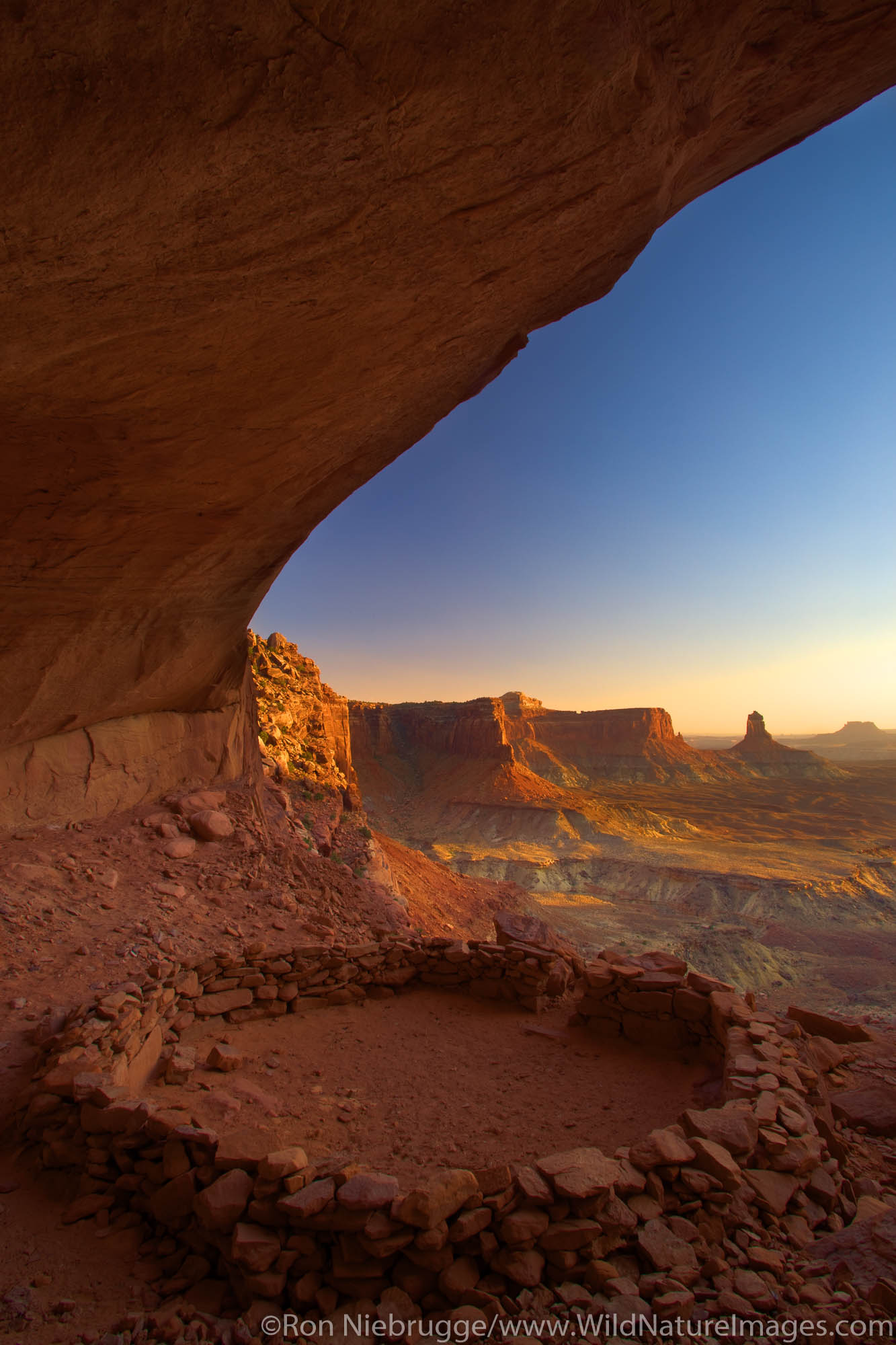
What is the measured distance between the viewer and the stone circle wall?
8.63 feet

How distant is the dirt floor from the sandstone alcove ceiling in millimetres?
4881

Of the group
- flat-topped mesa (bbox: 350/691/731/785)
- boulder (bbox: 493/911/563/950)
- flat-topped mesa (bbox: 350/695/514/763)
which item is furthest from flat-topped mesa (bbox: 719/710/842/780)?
boulder (bbox: 493/911/563/950)

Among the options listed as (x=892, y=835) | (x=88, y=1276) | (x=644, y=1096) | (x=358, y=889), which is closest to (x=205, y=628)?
(x=358, y=889)

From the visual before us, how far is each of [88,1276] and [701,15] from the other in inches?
287

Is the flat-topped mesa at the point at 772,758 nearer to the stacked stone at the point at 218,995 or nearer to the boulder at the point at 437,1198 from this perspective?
the stacked stone at the point at 218,995

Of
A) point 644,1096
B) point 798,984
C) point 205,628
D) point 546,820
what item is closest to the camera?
point 644,1096

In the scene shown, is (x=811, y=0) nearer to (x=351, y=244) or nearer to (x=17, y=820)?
(x=351, y=244)

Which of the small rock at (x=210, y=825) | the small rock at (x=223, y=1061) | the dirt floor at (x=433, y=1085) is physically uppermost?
the small rock at (x=210, y=825)

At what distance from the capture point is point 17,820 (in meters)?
7.73

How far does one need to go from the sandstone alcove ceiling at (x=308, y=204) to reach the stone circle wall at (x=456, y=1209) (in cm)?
462

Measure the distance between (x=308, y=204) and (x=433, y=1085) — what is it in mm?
6350

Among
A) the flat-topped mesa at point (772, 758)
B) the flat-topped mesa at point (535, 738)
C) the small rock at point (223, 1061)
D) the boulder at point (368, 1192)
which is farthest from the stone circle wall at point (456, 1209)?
the flat-topped mesa at point (772, 758)

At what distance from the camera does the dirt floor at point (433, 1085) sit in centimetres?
409

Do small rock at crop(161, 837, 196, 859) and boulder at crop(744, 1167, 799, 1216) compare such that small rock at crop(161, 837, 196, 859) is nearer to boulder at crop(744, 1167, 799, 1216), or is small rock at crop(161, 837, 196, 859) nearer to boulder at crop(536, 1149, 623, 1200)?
boulder at crop(536, 1149, 623, 1200)
